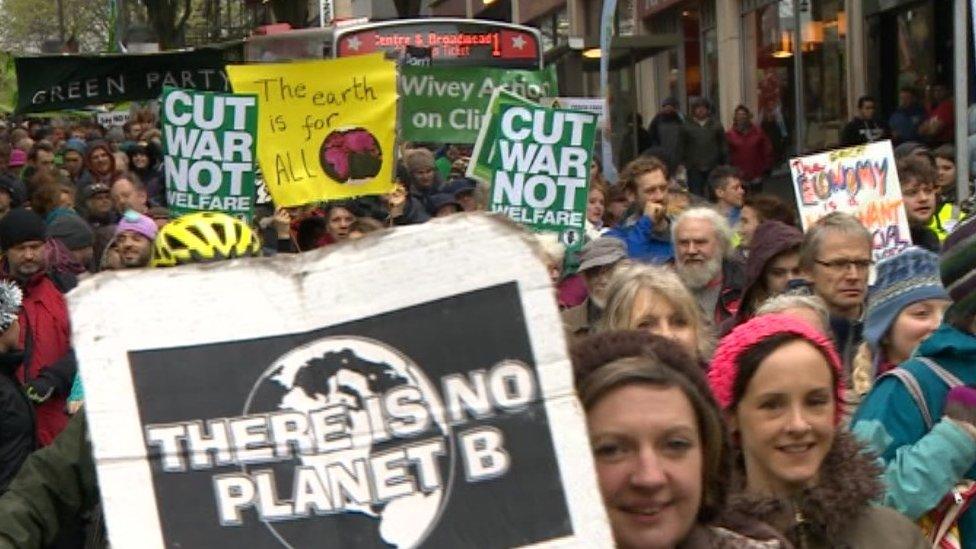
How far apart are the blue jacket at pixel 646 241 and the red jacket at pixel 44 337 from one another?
2.70 metres

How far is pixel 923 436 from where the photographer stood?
424 centimetres

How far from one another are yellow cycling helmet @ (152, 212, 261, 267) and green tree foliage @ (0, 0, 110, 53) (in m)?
90.8

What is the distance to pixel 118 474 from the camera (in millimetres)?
2311

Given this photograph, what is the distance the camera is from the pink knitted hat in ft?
12.0

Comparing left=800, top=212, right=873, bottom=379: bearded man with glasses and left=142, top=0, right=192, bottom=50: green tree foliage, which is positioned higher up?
left=142, top=0, right=192, bottom=50: green tree foliage

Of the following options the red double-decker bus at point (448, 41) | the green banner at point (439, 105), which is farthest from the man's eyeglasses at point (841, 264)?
the red double-decker bus at point (448, 41)

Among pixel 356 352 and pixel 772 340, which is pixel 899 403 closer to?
pixel 772 340

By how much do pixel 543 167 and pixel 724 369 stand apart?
22.5ft

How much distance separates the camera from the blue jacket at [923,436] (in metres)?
4.09

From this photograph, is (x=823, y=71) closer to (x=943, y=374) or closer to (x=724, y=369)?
(x=943, y=374)

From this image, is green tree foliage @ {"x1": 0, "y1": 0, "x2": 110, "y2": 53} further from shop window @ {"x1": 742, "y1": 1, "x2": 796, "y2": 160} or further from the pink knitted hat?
the pink knitted hat

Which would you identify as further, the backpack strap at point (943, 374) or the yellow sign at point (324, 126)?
the yellow sign at point (324, 126)

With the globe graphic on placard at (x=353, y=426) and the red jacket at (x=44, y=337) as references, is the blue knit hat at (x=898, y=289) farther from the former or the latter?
the red jacket at (x=44, y=337)

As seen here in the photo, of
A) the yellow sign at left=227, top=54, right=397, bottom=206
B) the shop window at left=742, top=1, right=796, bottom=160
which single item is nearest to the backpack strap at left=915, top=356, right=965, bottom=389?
the yellow sign at left=227, top=54, right=397, bottom=206
